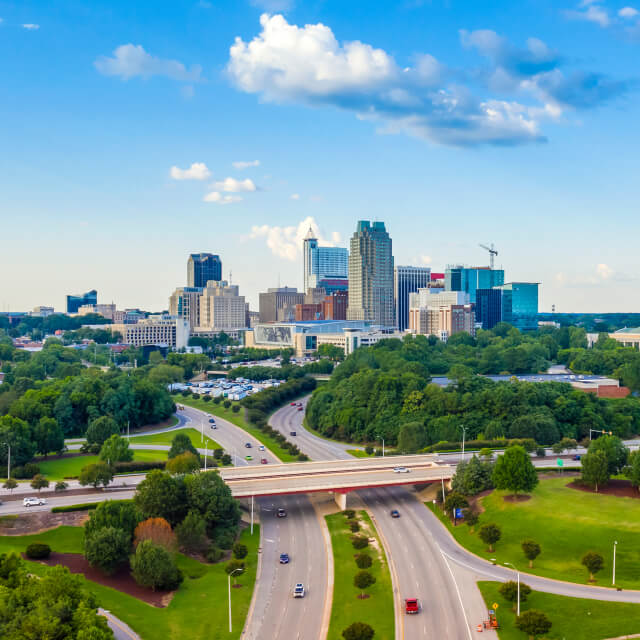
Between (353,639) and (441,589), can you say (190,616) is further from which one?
(441,589)

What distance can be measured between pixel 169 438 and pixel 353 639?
65.0 m

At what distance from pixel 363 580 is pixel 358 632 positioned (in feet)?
25.1

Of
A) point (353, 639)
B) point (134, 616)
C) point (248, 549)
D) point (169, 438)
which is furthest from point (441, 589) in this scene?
point (169, 438)

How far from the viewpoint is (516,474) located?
64.2 m

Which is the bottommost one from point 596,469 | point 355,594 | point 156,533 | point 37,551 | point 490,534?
point 355,594

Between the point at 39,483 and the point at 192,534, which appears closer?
the point at 192,534

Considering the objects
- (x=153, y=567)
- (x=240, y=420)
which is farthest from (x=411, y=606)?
(x=240, y=420)

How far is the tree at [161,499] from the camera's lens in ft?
191

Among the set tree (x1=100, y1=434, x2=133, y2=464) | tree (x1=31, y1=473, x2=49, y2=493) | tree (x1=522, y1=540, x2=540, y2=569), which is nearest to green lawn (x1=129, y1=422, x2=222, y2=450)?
tree (x1=100, y1=434, x2=133, y2=464)

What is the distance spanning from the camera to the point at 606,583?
164 feet

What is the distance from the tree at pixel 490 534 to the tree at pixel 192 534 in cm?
2253

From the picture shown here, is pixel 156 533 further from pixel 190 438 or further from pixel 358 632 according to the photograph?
pixel 190 438

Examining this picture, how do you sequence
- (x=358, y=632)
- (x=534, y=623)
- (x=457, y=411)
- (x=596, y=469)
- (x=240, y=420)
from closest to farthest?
(x=358, y=632)
(x=534, y=623)
(x=596, y=469)
(x=457, y=411)
(x=240, y=420)

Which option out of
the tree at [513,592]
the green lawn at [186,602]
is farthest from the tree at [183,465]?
the tree at [513,592]
